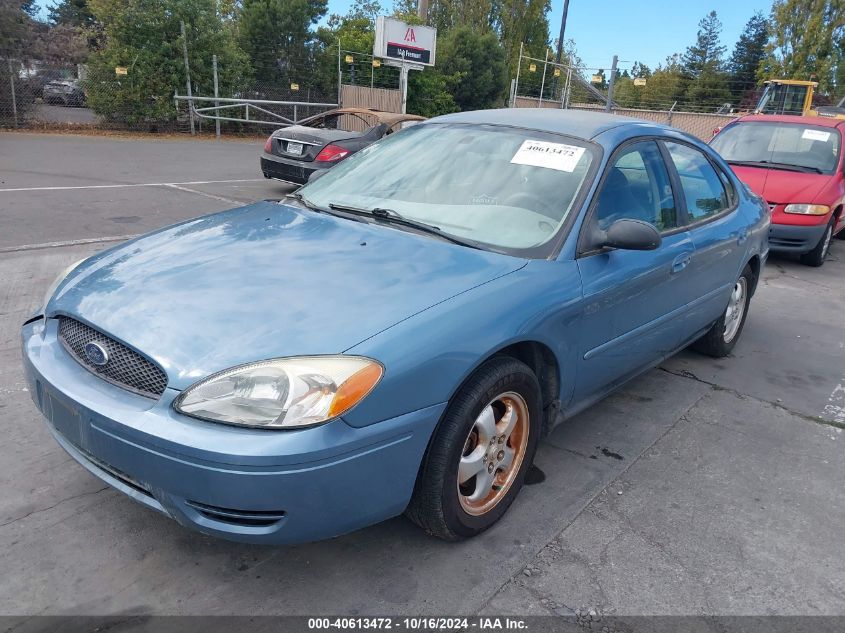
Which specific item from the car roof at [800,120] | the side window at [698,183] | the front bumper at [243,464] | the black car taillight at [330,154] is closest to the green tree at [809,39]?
the car roof at [800,120]

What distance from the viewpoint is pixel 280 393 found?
6.64ft

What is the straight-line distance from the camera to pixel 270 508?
6.57 ft

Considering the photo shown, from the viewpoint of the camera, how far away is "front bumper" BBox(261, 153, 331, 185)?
31.1ft

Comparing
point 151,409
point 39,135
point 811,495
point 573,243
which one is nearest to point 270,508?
point 151,409

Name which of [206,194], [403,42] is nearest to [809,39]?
[403,42]

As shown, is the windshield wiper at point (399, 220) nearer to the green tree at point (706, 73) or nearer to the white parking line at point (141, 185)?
the white parking line at point (141, 185)

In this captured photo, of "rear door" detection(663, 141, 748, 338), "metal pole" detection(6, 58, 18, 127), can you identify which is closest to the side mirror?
"rear door" detection(663, 141, 748, 338)

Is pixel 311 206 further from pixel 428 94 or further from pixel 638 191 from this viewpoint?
pixel 428 94

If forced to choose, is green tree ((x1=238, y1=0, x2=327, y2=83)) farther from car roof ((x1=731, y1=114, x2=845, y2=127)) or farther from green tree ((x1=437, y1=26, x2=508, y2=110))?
car roof ((x1=731, y1=114, x2=845, y2=127))

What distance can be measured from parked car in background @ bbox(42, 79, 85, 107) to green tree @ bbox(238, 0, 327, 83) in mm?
5563

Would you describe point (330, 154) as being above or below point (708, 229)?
below

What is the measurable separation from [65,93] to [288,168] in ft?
37.1

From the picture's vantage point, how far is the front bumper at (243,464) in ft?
6.41

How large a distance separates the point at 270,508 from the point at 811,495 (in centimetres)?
260
